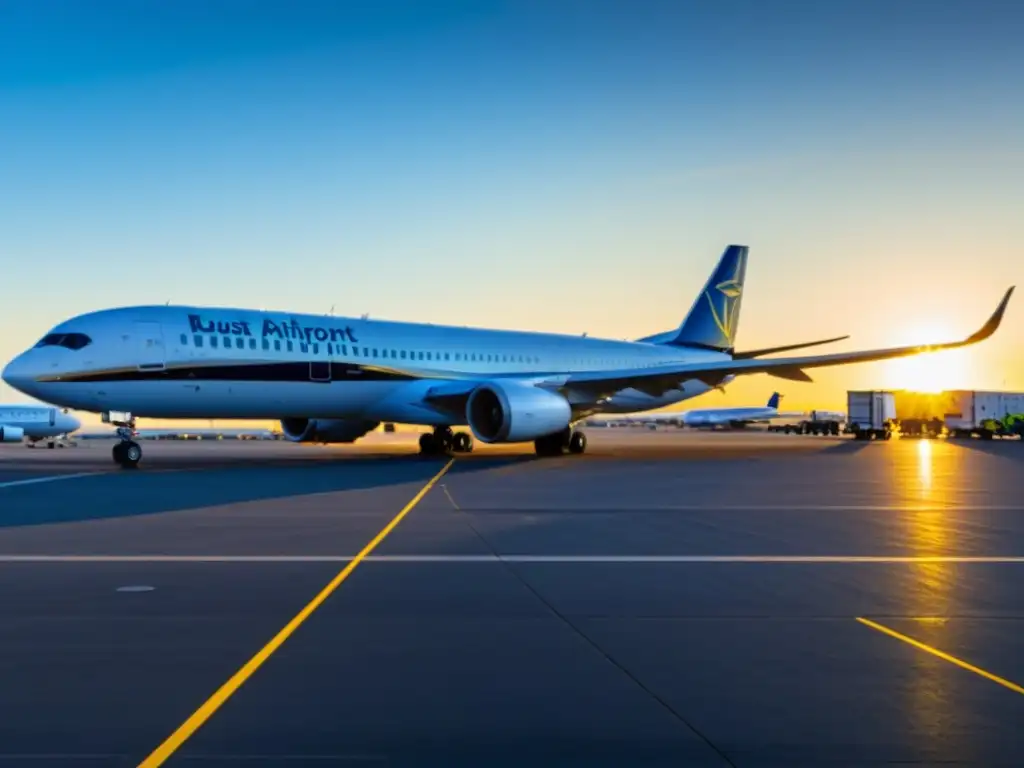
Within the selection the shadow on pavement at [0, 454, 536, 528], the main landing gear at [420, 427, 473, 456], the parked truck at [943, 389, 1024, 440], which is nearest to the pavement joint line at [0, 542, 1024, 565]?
the shadow on pavement at [0, 454, 536, 528]

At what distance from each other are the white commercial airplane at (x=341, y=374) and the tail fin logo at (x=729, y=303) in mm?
7637

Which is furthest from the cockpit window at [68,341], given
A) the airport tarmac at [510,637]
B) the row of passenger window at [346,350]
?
the airport tarmac at [510,637]

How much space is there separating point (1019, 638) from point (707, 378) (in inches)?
1099

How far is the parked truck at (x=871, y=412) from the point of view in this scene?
198 feet

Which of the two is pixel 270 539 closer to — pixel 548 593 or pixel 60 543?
pixel 60 543

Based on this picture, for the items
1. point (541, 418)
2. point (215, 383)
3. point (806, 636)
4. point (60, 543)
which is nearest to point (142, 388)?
point (215, 383)

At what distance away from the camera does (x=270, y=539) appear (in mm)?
12875

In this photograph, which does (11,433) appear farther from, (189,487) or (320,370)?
(189,487)

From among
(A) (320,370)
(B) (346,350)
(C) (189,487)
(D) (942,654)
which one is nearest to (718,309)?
(B) (346,350)

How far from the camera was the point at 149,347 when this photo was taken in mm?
27422

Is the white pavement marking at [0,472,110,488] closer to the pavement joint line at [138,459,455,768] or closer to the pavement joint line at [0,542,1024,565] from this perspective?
the pavement joint line at [0,542,1024,565]

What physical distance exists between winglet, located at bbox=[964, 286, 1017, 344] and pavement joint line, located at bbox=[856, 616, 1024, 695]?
2551 centimetres

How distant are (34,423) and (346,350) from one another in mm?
36401

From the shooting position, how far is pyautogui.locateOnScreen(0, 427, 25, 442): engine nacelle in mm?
59656
